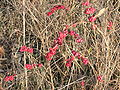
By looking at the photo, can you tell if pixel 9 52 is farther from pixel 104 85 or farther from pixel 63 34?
pixel 104 85

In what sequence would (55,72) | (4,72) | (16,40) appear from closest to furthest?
→ (55,72) → (4,72) → (16,40)

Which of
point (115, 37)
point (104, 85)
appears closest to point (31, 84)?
point (104, 85)

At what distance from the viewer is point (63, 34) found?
1659mm

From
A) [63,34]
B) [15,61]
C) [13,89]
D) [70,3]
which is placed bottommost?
[13,89]

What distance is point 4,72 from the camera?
2.22 meters

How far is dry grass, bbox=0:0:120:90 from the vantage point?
1.76m

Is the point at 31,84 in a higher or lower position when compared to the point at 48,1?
lower

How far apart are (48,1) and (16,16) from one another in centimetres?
37

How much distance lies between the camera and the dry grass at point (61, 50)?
1757 millimetres

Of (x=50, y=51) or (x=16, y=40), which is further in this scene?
(x=16, y=40)

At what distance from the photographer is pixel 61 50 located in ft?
6.41

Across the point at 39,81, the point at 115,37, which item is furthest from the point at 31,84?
the point at 115,37

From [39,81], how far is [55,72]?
204 mm

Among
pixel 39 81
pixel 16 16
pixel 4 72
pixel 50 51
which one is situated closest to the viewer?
pixel 50 51
